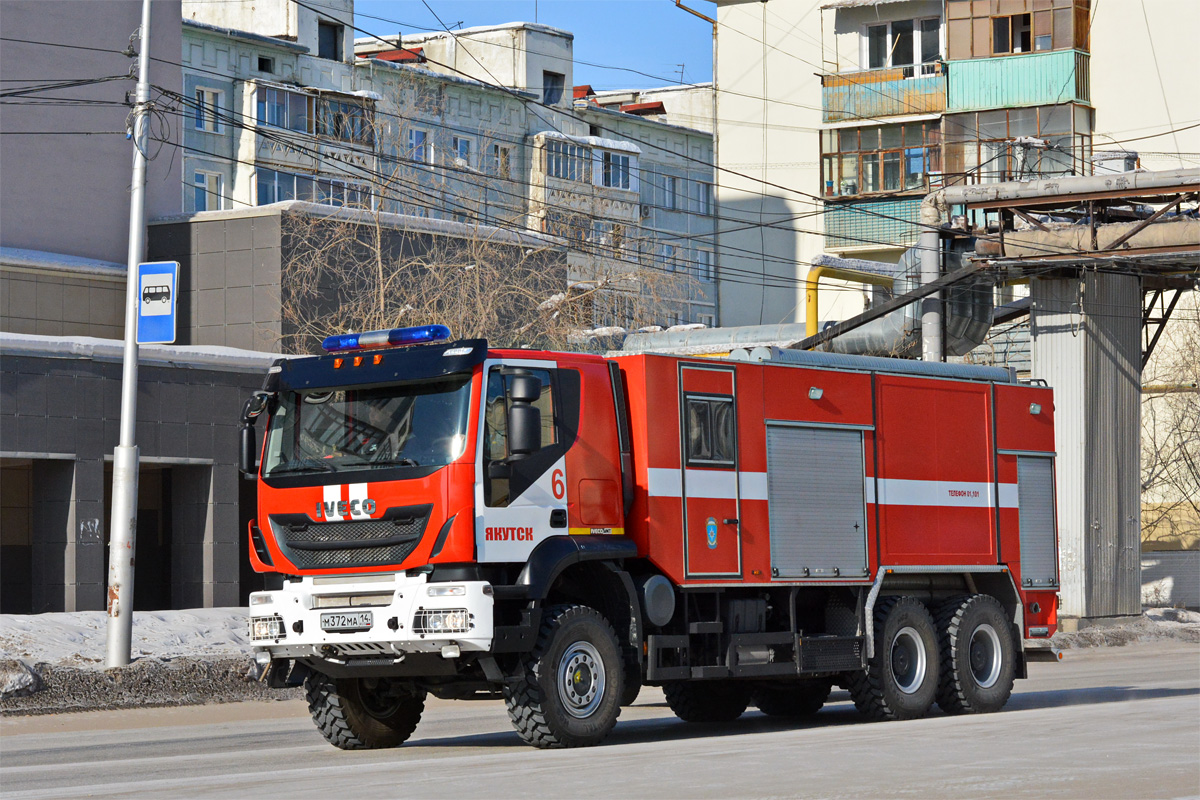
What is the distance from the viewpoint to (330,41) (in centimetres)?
6500

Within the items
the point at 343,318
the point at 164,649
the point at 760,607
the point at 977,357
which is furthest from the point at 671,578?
the point at 977,357

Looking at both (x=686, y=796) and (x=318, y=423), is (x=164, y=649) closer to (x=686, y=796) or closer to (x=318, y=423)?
(x=318, y=423)

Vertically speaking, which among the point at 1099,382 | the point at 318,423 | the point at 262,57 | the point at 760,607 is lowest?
the point at 760,607

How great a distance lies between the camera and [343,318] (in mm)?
31609

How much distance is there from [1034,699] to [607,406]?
7699mm

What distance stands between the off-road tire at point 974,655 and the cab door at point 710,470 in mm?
2933

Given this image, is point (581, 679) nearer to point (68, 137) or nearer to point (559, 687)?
point (559, 687)

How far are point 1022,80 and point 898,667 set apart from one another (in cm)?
3815

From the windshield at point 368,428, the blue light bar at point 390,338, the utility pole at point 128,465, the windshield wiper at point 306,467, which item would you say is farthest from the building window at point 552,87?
the windshield wiper at point 306,467

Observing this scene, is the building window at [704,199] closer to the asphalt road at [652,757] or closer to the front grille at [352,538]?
the asphalt road at [652,757]

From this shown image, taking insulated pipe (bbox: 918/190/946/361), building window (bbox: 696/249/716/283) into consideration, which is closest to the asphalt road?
insulated pipe (bbox: 918/190/946/361)

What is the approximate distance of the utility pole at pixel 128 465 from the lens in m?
19.2

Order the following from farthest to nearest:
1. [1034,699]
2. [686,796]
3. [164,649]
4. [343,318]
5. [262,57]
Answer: [262,57] < [343,318] < [164,649] < [1034,699] < [686,796]

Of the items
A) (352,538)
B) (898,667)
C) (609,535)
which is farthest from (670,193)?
(352,538)
